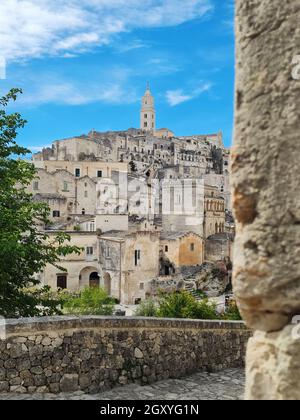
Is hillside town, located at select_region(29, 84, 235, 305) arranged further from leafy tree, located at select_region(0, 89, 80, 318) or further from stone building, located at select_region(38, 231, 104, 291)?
leafy tree, located at select_region(0, 89, 80, 318)

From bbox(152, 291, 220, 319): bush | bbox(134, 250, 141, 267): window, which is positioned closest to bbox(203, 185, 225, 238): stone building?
bbox(134, 250, 141, 267): window

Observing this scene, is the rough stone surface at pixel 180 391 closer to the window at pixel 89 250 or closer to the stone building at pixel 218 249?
the window at pixel 89 250

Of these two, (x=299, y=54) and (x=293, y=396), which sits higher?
(x=299, y=54)

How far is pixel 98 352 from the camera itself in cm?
732

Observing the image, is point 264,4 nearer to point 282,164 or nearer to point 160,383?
point 282,164

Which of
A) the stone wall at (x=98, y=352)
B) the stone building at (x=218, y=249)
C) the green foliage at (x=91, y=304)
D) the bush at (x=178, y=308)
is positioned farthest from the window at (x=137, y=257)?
the stone wall at (x=98, y=352)

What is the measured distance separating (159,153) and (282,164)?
93.3 meters

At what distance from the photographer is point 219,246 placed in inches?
1964

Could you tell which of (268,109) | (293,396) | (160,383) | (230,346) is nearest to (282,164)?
(268,109)

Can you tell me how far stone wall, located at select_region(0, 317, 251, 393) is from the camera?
6.77 meters

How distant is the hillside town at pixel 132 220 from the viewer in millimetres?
41750

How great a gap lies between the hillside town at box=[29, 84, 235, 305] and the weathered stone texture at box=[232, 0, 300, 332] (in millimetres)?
36087
